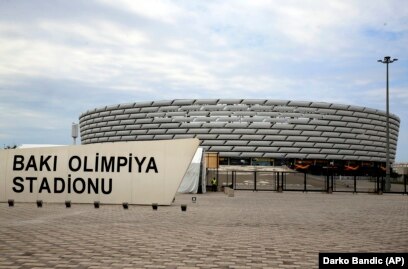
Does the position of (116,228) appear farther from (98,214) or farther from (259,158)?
(259,158)

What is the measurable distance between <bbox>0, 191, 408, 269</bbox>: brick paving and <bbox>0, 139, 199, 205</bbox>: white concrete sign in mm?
4019

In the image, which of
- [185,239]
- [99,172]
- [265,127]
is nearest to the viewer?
[185,239]

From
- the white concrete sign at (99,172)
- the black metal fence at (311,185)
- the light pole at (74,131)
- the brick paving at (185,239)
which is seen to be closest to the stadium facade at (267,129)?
the black metal fence at (311,185)

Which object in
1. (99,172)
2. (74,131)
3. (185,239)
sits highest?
(74,131)

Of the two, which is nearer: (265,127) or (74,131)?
(74,131)

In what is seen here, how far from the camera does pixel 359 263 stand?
19.3 ft

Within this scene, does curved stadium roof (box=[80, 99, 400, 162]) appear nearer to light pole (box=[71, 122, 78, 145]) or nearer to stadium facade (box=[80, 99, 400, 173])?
stadium facade (box=[80, 99, 400, 173])

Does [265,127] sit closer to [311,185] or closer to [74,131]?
[311,185]

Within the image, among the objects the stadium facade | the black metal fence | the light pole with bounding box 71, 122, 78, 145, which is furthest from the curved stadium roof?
the light pole with bounding box 71, 122, 78, 145

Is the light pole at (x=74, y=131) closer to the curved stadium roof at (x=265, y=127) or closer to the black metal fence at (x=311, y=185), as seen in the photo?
the black metal fence at (x=311, y=185)

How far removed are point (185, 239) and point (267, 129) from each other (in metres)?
103

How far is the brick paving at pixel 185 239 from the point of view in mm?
6582

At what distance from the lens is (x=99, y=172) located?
18.0m

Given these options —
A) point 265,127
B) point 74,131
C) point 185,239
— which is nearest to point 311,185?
point 74,131
